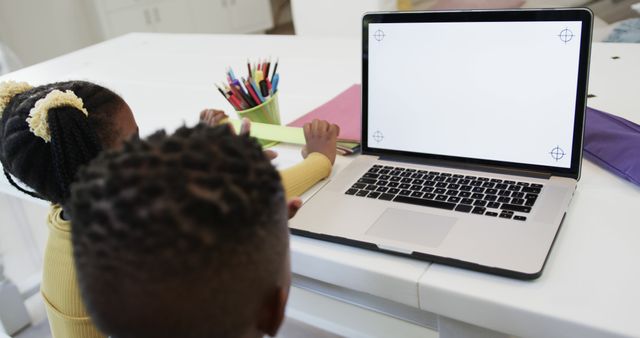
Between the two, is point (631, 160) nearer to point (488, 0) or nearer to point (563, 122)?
point (563, 122)

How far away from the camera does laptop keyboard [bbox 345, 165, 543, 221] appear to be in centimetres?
70

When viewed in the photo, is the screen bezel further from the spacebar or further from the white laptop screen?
the spacebar

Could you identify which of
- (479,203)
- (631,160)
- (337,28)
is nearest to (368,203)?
Answer: (479,203)

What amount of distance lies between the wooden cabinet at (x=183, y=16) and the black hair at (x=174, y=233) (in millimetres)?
3459

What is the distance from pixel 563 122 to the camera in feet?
2.45

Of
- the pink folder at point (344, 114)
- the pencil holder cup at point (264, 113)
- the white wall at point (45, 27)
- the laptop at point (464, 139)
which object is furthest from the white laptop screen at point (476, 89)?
the white wall at point (45, 27)

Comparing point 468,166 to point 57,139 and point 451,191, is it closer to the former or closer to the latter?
point 451,191

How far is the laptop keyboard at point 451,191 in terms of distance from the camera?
70 cm

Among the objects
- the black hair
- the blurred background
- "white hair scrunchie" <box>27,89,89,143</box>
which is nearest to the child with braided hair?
"white hair scrunchie" <box>27,89,89,143</box>

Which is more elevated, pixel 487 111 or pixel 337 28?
pixel 487 111

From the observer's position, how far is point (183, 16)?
3.99m

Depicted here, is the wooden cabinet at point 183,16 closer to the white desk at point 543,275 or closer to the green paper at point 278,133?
the white desk at point 543,275

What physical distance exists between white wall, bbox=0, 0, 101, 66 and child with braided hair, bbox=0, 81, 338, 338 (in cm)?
294

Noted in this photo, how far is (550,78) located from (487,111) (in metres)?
0.09
